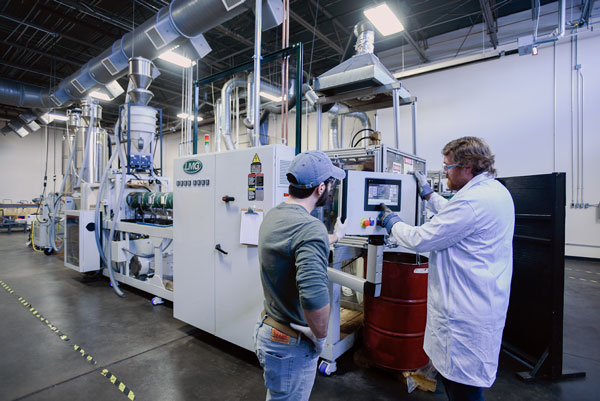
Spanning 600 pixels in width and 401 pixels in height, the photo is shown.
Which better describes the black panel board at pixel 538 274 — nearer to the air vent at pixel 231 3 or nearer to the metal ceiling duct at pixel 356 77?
the metal ceiling duct at pixel 356 77

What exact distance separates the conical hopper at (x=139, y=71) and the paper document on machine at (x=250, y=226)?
3.04m

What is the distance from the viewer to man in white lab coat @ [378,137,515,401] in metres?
1.15

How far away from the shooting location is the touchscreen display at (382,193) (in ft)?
4.89

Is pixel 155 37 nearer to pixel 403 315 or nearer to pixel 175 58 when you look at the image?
pixel 175 58

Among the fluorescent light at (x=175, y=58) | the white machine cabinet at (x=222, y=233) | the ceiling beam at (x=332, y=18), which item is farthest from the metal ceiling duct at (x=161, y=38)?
the ceiling beam at (x=332, y=18)

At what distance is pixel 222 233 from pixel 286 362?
53.7 inches

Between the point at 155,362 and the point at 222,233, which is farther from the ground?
the point at 222,233

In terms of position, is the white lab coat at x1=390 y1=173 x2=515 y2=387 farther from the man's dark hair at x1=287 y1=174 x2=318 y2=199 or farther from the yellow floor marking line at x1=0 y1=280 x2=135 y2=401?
the yellow floor marking line at x1=0 y1=280 x2=135 y2=401

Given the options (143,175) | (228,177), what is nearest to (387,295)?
(228,177)

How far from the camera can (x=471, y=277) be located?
3.80 feet

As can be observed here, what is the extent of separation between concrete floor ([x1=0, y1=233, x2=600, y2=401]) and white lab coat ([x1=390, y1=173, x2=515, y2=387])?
82 centimetres

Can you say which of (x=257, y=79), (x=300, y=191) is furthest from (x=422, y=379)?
(x=257, y=79)

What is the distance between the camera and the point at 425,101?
21.1 ft

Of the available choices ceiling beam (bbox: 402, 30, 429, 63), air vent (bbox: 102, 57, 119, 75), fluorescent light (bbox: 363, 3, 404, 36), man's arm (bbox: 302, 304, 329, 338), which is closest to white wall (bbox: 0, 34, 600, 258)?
ceiling beam (bbox: 402, 30, 429, 63)
